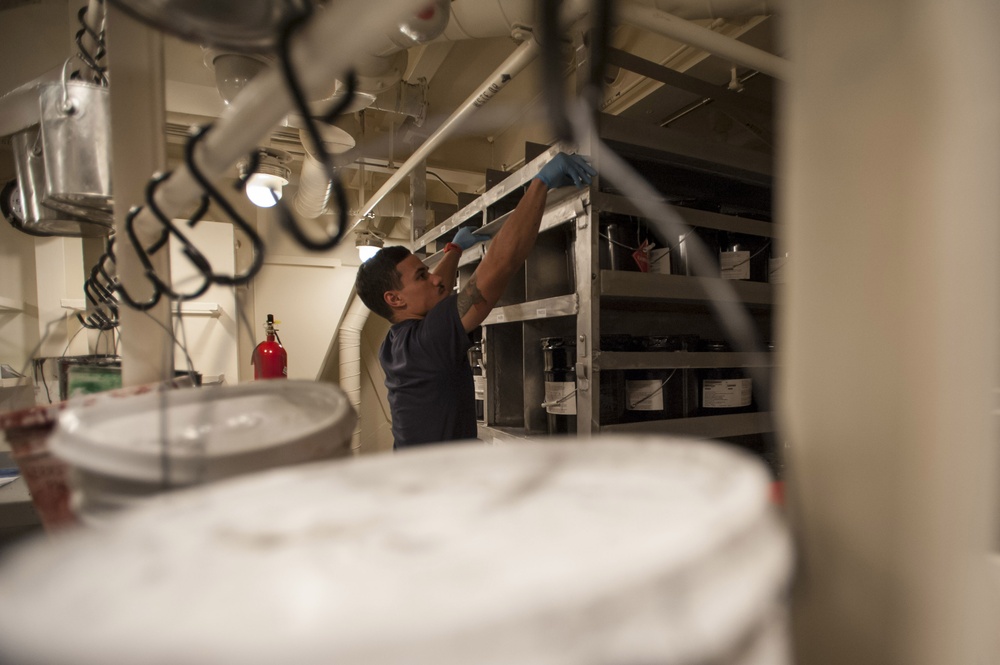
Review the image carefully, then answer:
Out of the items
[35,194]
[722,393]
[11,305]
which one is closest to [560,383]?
[722,393]

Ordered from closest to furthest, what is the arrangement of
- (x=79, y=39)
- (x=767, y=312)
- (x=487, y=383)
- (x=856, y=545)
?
(x=856, y=545), (x=79, y=39), (x=767, y=312), (x=487, y=383)

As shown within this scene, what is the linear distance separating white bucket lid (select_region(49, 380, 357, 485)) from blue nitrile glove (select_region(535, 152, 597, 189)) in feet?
3.27

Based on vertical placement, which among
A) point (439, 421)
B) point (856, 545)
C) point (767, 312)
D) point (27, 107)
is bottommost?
point (439, 421)

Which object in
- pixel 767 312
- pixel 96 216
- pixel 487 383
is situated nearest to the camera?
pixel 96 216

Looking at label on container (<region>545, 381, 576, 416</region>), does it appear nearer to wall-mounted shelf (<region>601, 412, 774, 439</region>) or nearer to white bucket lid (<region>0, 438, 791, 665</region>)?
wall-mounted shelf (<region>601, 412, 774, 439</region>)

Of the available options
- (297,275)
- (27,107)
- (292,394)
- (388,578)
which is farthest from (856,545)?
(297,275)

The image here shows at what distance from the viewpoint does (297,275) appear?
3.45 meters

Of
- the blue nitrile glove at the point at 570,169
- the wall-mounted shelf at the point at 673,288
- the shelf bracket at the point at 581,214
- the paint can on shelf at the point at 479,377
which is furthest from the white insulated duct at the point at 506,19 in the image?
the paint can on shelf at the point at 479,377

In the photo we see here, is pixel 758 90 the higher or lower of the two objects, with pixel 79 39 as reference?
higher

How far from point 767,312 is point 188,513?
182 cm

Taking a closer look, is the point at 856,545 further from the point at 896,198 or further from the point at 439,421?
the point at 439,421

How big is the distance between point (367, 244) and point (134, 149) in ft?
7.80

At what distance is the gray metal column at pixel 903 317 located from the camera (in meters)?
0.25

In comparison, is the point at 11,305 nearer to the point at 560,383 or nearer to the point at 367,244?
the point at 367,244
